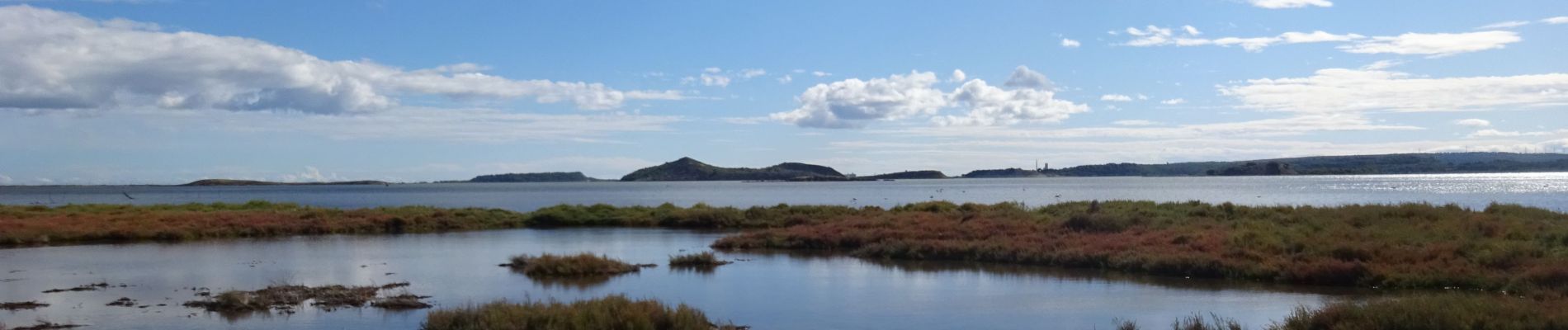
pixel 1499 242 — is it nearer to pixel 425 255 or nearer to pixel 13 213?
pixel 425 255

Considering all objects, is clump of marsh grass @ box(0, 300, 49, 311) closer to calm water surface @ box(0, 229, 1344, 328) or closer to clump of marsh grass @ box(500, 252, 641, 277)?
calm water surface @ box(0, 229, 1344, 328)

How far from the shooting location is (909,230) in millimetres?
32188

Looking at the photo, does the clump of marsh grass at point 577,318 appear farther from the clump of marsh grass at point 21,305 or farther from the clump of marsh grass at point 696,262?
the clump of marsh grass at point 696,262

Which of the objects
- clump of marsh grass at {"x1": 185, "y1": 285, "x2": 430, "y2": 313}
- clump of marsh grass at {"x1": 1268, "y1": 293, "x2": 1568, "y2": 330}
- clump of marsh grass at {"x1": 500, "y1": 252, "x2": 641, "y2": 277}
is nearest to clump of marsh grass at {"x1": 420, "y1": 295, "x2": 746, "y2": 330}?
clump of marsh grass at {"x1": 185, "y1": 285, "x2": 430, "y2": 313}

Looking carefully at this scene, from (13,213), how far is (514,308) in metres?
40.9

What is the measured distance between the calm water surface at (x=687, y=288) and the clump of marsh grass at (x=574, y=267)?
2.40 feet

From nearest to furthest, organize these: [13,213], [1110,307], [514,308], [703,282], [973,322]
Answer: [514,308]
[973,322]
[1110,307]
[703,282]
[13,213]

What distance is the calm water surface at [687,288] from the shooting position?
1638 cm

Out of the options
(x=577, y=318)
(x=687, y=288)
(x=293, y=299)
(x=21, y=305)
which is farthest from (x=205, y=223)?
(x=577, y=318)

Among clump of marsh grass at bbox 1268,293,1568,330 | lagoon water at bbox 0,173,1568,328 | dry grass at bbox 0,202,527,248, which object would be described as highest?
dry grass at bbox 0,202,527,248

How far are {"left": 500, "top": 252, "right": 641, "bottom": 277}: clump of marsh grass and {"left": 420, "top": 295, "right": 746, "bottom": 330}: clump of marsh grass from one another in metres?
8.76

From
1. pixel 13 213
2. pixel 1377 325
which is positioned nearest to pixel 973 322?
pixel 1377 325

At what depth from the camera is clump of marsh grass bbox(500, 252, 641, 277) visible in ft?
78.0

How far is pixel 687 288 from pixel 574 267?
12.4ft
